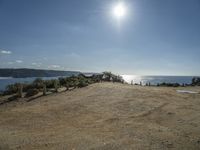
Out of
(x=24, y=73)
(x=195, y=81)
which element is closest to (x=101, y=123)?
(x=195, y=81)

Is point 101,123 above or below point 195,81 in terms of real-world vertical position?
below

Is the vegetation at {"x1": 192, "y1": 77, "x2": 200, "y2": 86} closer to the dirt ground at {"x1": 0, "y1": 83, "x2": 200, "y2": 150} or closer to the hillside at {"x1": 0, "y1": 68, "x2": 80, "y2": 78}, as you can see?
the dirt ground at {"x1": 0, "y1": 83, "x2": 200, "y2": 150}

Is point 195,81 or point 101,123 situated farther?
point 195,81

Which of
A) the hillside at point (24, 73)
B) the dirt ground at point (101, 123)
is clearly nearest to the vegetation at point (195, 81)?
the dirt ground at point (101, 123)

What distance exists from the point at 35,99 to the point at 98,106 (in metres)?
5.20

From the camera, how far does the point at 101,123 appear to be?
1110cm

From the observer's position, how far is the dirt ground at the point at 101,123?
8.20m

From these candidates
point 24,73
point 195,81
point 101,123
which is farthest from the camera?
point 24,73

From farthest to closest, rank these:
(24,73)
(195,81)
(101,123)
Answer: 1. (24,73)
2. (195,81)
3. (101,123)

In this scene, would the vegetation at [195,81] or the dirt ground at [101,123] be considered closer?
the dirt ground at [101,123]

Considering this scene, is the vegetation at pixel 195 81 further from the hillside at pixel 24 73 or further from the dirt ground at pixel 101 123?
the hillside at pixel 24 73

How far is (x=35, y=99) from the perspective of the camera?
17891 mm

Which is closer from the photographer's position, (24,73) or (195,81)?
(195,81)

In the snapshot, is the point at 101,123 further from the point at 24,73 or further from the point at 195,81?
the point at 24,73
